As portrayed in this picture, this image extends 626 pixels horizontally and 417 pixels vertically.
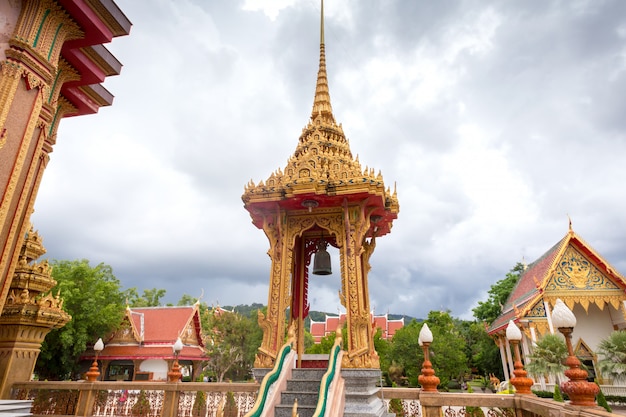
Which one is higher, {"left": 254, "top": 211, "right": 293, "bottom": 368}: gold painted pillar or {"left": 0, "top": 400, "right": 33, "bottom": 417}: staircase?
{"left": 254, "top": 211, "right": 293, "bottom": 368}: gold painted pillar

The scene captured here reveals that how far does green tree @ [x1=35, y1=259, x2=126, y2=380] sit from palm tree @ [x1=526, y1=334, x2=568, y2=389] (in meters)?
21.5

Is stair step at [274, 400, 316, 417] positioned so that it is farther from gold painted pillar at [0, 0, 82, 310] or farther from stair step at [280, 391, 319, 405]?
gold painted pillar at [0, 0, 82, 310]

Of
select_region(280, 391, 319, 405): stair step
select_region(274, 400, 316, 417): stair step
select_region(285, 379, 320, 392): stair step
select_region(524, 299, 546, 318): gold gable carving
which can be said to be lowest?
select_region(274, 400, 316, 417): stair step

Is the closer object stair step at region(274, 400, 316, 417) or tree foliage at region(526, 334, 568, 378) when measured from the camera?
stair step at region(274, 400, 316, 417)

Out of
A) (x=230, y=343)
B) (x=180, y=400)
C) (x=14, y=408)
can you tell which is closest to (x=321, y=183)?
(x=180, y=400)

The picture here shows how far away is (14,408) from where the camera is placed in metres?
5.96

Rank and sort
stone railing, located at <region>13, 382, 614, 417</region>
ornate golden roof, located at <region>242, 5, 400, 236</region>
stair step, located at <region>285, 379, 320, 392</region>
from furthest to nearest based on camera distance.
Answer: ornate golden roof, located at <region>242, 5, 400, 236</region>, stair step, located at <region>285, 379, 320, 392</region>, stone railing, located at <region>13, 382, 614, 417</region>

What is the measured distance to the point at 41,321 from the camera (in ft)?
24.1

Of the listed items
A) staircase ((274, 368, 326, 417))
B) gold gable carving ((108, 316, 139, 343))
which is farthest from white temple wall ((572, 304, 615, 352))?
gold gable carving ((108, 316, 139, 343))

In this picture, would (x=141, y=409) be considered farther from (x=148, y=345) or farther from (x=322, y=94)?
(x=148, y=345)

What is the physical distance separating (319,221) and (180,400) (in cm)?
437

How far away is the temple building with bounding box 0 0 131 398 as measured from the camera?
5453 mm

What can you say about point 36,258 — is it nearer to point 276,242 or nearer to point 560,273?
point 276,242

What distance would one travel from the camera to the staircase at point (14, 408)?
18.6ft
